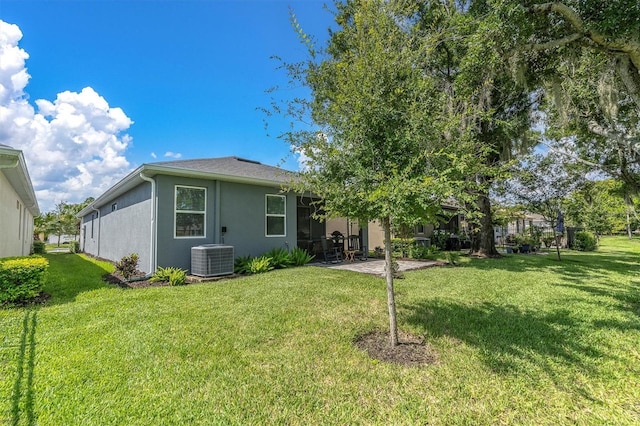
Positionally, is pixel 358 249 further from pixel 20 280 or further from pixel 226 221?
pixel 20 280

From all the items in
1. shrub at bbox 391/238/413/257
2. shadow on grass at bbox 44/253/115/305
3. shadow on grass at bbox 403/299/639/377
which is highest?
shrub at bbox 391/238/413/257

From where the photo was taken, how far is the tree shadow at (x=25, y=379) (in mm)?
2430

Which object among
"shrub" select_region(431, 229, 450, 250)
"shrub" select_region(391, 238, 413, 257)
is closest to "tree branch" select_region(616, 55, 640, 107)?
"shrub" select_region(391, 238, 413, 257)

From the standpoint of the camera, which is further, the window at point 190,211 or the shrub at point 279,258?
the shrub at point 279,258

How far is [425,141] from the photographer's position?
11.2 feet

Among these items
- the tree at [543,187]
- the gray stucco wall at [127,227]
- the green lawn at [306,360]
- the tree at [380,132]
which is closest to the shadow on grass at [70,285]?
the green lawn at [306,360]

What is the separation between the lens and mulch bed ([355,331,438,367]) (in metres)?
3.41

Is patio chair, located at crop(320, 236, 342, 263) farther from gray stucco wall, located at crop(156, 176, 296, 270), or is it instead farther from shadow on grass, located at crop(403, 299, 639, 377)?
shadow on grass, located at crop(403, 299, 639, 377)

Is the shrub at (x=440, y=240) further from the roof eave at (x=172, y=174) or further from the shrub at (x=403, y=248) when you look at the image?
the roof eave at (x=172, y=174)

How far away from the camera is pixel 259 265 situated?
8383 millimetres

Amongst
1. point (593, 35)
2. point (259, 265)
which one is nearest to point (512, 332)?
point (593, 35)

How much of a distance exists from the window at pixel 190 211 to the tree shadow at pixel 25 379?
3.98 m

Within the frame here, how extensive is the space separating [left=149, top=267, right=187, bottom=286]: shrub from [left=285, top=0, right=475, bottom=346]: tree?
498 cm

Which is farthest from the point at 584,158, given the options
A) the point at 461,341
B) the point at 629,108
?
the point at 461,341
